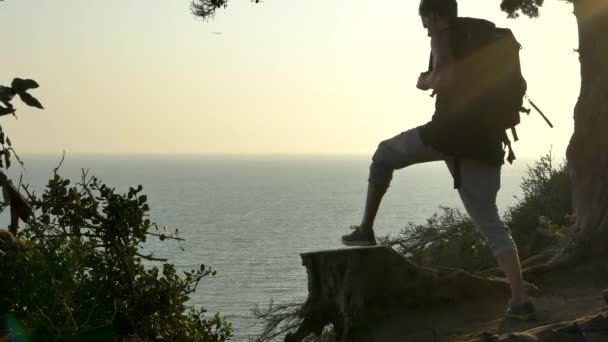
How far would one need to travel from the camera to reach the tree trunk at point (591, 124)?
1044 centimetres

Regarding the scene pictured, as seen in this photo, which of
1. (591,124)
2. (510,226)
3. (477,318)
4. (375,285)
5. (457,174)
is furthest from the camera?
(510,226)

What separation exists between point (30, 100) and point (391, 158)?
267 centimetres

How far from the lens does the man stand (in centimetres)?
662

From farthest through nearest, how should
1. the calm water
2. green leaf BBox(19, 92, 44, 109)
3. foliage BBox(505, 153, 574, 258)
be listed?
the calm water, foliage BBox(505, 153, 574, 258), green leaf BBox(19, 92, 44, 109)

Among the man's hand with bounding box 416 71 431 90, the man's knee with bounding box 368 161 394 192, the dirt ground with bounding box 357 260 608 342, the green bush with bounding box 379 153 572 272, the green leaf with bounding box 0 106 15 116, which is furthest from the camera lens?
the green bush with bounding box 379 153 572 272

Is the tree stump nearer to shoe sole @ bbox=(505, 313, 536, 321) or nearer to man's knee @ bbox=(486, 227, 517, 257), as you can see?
shoe sole @ bbox=(505, 313, 536, 321)

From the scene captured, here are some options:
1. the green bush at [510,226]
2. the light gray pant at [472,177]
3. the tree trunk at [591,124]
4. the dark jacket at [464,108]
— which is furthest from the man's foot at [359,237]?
the green bush at [510,226]

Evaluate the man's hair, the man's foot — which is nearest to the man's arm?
the man's hair

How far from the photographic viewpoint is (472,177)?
6875mm

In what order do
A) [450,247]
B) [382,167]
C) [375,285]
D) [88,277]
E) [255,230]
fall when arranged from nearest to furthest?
1. [382,167]
2. [88,277]
3. [375,285]
4. [450,247]
5. [255,230]

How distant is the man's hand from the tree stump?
6.11 feet

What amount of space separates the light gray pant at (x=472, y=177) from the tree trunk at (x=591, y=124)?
143 inches

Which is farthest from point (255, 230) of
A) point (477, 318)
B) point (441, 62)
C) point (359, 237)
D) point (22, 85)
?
point (22, 85)

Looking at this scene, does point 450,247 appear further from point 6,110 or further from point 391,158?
point 6,110
